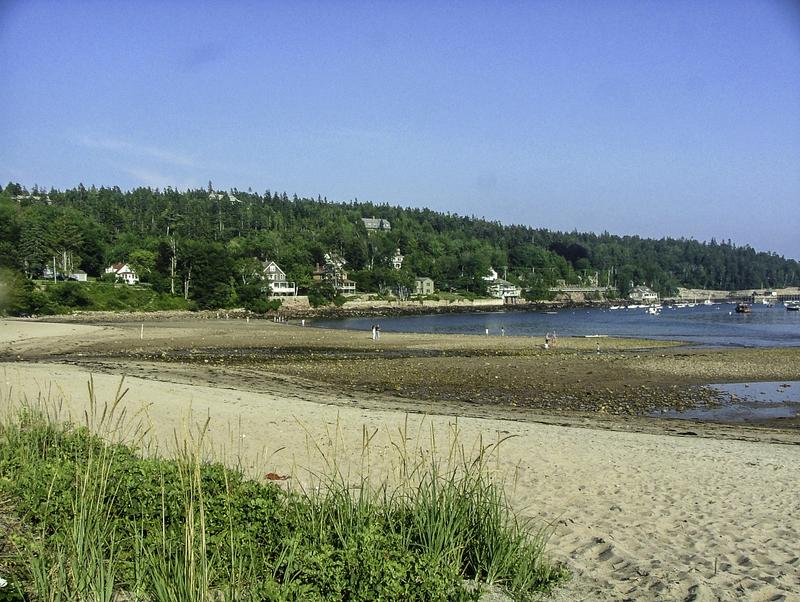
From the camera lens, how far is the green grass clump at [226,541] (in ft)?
14.1

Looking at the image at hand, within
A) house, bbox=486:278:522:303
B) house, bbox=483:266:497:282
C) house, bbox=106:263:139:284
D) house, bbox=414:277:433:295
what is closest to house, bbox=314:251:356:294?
house, bbox=414:277:433:295

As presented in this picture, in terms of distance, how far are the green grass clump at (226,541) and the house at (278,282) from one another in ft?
322

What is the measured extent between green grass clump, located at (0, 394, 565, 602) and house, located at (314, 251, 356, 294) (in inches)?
4272

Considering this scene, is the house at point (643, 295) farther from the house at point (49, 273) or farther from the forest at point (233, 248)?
the house at point (49, 273)

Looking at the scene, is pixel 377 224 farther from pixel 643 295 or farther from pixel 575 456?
pixel 575 456

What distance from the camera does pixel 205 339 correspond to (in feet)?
140

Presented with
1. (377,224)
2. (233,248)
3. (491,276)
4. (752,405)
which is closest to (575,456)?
(752,405)

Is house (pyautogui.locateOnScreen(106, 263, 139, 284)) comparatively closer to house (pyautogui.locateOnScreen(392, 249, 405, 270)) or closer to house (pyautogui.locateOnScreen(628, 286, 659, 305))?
house (pyautogui.locateOnScreen(392, 249, 405, 270))

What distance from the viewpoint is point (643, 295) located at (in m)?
161

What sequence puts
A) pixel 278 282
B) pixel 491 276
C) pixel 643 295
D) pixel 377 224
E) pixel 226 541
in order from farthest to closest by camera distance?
1. pixel 377 224
2. pixel 643 295
3. pixel 491 276
4. pixel 278 282
5. pixel 226 541

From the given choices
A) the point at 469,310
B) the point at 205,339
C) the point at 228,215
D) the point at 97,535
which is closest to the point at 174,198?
the point at 228,215

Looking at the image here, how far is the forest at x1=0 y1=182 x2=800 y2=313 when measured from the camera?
86.1 metres

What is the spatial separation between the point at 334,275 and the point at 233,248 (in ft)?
59.1

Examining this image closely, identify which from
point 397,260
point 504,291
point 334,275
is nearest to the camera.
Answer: point 334,275
